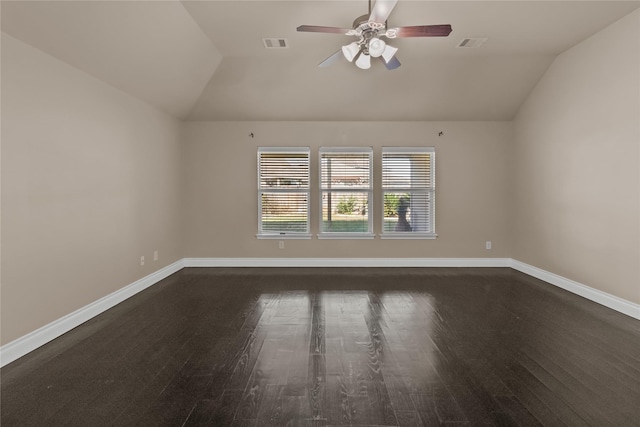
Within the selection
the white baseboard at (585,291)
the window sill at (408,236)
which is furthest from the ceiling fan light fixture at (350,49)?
the white baseboard at (585,291)

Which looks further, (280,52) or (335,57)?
(280,52)

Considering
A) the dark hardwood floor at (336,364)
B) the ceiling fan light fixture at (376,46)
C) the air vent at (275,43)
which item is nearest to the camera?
the dark hardwood floor at (336,364)

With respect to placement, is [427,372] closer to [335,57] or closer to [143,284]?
[335,57]

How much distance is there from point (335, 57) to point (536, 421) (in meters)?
3.25

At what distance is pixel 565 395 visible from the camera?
77.8 inches

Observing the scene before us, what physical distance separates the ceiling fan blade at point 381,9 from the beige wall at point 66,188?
2786 millimetres

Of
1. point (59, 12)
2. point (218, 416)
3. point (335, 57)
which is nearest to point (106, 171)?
point (59, 12)

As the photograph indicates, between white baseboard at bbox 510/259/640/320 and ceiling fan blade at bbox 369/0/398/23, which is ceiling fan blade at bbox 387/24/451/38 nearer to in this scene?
ceiling fan blade at bbox 369/0/398/23

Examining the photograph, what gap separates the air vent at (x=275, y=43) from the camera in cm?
383

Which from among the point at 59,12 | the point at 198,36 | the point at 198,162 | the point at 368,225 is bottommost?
the point at 368,225

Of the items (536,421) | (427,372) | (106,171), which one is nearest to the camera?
(536,421)

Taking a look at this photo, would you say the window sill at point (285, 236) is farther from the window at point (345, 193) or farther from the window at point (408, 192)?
the window at point (408, 192)

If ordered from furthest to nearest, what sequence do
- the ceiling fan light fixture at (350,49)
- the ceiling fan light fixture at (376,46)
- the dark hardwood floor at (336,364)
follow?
the ceiling fan light fixture at (350,49)
the ceiling fan light fixture at (376,46)
the dark hardwood floor at (336,364)

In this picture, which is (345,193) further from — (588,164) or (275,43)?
(588,164)
